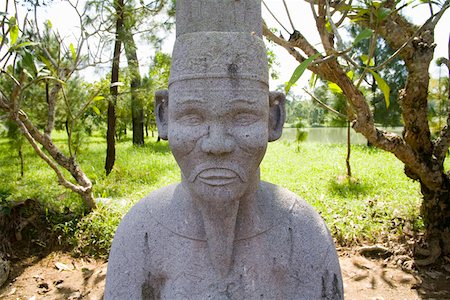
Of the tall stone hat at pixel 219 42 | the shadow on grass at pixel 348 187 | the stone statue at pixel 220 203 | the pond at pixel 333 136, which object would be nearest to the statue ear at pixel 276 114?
the stone statue at pixel 220 203

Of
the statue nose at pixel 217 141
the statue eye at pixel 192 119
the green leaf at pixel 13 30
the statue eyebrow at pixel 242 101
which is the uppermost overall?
the green leaf at pixel 13 30

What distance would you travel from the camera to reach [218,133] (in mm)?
1334

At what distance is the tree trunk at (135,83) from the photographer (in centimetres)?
605

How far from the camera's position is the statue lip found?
135 cm

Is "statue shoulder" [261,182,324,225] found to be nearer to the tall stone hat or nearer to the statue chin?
the statue chin

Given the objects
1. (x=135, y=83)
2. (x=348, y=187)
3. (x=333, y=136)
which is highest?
(x=135, y=83)

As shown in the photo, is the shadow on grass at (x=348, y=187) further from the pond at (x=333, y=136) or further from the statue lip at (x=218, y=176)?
the pond at (x=333, y=136)

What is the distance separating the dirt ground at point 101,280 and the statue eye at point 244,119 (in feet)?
8.95

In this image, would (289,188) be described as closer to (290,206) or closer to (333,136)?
(290,206)

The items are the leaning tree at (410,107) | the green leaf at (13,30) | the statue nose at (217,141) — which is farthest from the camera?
the green leaf at (13,30)

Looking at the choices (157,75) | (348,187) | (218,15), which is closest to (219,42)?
(218,15)

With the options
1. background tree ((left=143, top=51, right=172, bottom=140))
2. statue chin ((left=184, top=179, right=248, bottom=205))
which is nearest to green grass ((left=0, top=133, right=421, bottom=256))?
background tree ((left=143, top=51, right=172, bottom=140))

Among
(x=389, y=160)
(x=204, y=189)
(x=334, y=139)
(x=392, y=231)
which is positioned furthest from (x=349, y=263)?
(x=334, y=139)

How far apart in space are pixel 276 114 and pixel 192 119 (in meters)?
0.37
